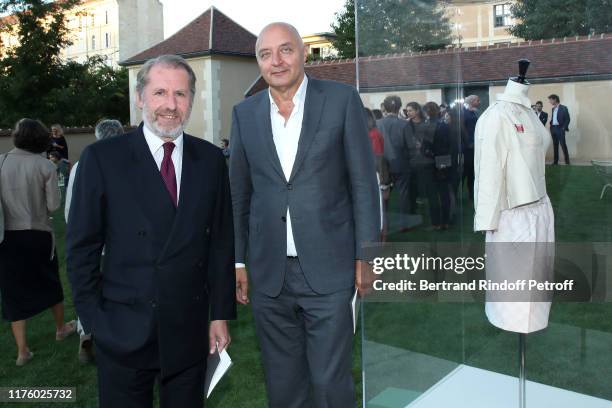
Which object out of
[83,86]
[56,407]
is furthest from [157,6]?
[56,407]

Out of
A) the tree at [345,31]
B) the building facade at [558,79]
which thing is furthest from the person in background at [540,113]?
the tree at [345,31]

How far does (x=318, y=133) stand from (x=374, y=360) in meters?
1.43

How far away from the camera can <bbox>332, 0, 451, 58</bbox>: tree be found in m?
3.17

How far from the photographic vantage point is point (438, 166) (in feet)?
11.6

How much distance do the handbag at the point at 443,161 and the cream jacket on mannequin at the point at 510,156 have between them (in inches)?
14.2

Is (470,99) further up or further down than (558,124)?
further up

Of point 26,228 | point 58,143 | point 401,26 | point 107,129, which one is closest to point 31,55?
point 58,143

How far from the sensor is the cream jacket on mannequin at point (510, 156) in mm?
3092

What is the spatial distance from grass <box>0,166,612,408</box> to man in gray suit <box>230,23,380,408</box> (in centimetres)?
72

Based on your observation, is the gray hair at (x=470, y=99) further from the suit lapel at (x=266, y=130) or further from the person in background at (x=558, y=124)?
the suit lapel at (x=266, y=130)

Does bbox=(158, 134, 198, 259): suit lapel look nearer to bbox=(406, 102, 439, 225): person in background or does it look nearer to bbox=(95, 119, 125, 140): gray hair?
bbox=(406, 102, 439, 225): person in background

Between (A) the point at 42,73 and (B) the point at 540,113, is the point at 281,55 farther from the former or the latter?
(A) the point at 42,73

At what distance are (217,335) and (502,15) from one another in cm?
224

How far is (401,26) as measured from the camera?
3.30m
